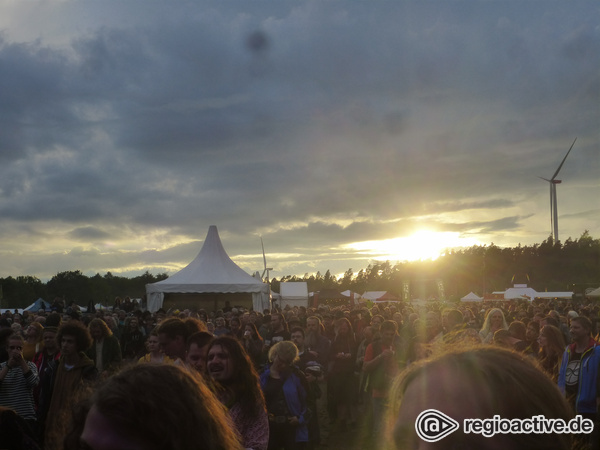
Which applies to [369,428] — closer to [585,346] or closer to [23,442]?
[585,346]

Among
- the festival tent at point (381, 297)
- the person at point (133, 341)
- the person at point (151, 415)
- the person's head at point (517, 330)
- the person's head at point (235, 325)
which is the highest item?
the person at point (151, 415)

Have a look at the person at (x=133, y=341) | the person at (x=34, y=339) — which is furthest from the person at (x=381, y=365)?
the person at (x=133, y=341)

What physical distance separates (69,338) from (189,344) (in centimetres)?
172

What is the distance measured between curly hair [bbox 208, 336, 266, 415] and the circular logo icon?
2.63m

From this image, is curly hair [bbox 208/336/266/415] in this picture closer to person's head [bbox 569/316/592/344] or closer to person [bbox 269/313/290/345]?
person's head [bbox 569/316/592/344]

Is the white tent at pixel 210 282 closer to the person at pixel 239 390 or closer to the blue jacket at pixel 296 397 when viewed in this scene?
the blue jacket at pixel 296 397

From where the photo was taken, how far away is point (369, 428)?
1047cm

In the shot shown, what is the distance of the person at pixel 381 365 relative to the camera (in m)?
8.38

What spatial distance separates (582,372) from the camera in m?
5.60

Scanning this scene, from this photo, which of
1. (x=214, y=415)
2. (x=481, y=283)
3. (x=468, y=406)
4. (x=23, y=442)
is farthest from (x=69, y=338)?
(x=481, y=283)

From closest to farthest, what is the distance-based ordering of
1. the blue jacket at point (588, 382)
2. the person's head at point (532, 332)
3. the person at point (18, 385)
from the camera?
the person at point (18, 385) < the blue jacket at point (588, 382) < the person's head at point (532, 332)

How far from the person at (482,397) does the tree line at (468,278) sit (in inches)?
2360

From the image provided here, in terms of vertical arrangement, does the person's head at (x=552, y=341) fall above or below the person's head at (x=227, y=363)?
below

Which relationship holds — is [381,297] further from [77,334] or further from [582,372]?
[77,334]
